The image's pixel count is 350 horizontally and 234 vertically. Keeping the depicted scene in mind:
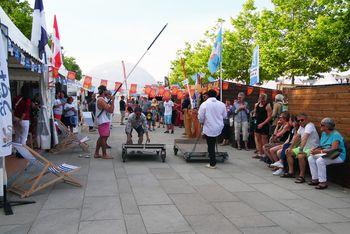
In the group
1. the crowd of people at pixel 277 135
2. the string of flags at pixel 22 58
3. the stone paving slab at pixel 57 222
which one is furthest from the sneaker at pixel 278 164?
the string of flags at pixel 22 58

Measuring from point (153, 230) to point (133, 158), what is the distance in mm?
5467

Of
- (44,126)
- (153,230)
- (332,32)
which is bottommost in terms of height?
(153,230)

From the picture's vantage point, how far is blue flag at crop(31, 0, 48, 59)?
9.29 meters

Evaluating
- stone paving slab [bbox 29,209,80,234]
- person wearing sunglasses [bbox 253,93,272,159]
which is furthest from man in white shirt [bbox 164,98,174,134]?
stone paving slab [bbox 29,209,80,234]

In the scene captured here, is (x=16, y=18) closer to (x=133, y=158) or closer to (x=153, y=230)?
(x=133, y=158)

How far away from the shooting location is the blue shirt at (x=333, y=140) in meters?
7.03

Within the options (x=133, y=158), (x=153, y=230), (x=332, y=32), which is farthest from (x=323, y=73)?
(x=153, y=230)

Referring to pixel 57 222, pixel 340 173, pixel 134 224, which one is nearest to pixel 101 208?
pixel 57 222

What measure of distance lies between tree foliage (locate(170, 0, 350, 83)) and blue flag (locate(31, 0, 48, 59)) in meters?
16.6

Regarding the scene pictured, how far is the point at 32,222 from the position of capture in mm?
4977

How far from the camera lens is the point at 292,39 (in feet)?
83.4

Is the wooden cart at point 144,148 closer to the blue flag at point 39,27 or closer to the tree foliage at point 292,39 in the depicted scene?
the blue flag at point 39,27

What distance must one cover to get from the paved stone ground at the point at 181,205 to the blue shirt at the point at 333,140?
72 centimetres

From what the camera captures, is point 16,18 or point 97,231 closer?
point 97,231
